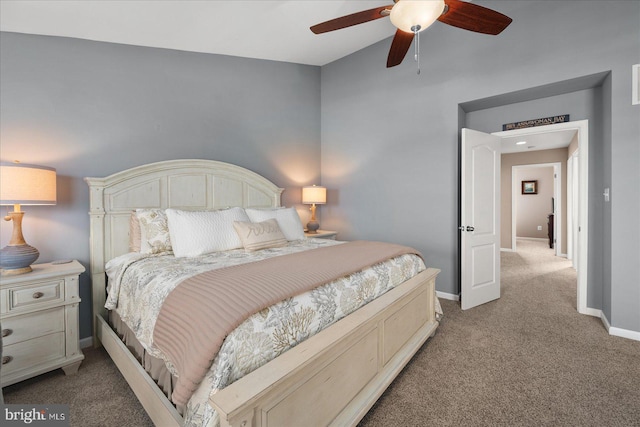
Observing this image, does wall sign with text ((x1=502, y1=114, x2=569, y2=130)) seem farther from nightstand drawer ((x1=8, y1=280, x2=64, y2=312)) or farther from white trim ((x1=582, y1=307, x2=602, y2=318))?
nightstand drawer ((x1=8, y1=280, x2=64, y2=312))

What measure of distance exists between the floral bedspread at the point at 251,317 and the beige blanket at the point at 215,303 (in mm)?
38

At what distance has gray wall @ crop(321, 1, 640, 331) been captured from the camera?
2.51 metres

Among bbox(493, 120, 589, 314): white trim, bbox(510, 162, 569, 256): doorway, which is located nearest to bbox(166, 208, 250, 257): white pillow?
bbox(493, 120, 589, 314): white trim

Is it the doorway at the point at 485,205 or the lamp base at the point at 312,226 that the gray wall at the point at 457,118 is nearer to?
the doorway at the point at 485,205

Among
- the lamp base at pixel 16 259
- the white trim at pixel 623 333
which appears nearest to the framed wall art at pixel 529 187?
the white trim at pixel 623 333

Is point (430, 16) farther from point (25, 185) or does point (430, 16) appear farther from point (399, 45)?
point (25, 185)

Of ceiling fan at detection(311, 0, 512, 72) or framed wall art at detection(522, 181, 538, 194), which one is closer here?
ceiling fan at detection(311, 0, 512, 72)

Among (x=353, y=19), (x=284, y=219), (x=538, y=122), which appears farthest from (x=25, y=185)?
(x=538, y=122)

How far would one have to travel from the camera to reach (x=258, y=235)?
100 inches

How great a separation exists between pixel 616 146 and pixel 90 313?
4.69m

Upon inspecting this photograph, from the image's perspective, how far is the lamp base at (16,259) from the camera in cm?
182

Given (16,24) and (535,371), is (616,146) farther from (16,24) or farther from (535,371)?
(16,24)

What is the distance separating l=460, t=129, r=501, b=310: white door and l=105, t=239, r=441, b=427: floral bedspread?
107 cm

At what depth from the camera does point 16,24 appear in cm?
210
